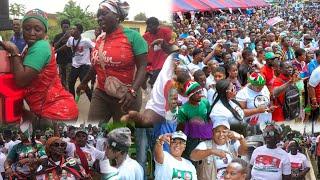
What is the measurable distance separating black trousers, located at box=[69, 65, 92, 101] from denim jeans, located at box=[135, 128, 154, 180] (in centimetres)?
43

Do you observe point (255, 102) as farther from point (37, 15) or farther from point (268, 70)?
point (37, 15)

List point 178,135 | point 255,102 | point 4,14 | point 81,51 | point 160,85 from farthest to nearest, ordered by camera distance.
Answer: point 255,102
point 178,135
point 160,85
point 81,51
point 4,14

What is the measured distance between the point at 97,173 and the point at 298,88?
1.46 meters

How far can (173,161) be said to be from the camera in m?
3.25

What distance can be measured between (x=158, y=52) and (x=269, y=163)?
→ 118cm

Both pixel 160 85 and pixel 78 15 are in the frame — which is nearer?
pixel 78 15

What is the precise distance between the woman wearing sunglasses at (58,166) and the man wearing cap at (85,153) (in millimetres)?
59

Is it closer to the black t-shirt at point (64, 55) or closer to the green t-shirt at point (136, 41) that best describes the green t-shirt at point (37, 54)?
the black t-shirt at point (64, 55)

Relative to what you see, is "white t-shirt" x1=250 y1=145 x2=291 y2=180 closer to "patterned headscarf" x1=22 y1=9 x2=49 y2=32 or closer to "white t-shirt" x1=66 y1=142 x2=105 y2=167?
"white t-shirt" x1=66 y1=142 x2=105 y2=167

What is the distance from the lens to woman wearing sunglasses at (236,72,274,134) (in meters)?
3.38

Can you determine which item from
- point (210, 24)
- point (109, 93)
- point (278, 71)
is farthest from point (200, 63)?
point (210, 24)

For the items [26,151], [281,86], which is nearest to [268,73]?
[281,86]

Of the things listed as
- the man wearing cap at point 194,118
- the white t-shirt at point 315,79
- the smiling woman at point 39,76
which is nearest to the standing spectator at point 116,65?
the smiling woman at point 39,76

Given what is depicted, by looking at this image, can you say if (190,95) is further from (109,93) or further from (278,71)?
(278,71)
